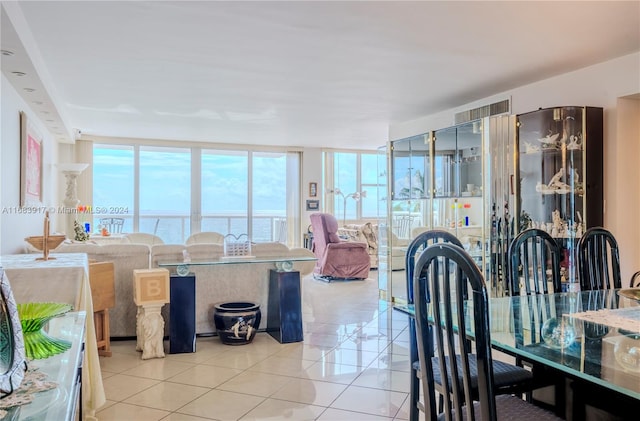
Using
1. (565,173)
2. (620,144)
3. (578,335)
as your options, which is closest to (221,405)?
(578,335)

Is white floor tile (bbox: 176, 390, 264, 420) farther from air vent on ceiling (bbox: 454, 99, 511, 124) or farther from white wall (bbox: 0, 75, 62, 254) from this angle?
air vent on ceiling (bbox: 454, 99, 511, 124)

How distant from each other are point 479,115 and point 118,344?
167 inches

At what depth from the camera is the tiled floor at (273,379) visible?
8.87 ft

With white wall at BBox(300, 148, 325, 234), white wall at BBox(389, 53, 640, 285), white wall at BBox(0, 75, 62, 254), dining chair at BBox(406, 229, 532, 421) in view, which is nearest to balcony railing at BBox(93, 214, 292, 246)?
white wall at BBox(300, 148, 325, 234)

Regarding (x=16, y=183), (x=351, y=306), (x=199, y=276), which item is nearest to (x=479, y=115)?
(x=351, y=306)

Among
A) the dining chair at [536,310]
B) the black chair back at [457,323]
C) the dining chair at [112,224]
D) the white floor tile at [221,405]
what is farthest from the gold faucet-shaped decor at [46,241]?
the dining chair at [112,224]

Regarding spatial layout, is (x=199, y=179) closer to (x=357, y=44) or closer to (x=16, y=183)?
(x=16, y=183)

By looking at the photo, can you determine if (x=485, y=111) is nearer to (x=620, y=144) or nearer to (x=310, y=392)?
(x=620, y=144)

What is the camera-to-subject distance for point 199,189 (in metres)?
9.13

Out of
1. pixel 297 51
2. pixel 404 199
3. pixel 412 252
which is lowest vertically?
pixel 412 252

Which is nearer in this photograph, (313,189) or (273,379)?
(273,379)

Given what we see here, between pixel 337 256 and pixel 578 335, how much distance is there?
233 inches

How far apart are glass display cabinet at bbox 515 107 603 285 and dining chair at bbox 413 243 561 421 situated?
2616mm

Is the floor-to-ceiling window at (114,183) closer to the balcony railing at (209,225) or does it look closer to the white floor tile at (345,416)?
the balcony railing at (209,225)
